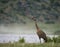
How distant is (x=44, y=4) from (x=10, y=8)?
3.89 feet

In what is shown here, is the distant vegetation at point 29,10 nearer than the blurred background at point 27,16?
No

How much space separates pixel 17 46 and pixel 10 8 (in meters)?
3.45

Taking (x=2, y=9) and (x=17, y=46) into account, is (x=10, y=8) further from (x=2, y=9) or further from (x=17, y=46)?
(x=17, y=46)

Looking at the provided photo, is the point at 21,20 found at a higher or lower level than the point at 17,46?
higher

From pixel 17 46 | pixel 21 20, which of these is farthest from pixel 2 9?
pixel 17 46

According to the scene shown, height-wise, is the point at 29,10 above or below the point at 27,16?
above

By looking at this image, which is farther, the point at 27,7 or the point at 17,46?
the point at 27,7

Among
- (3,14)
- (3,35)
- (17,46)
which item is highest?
(3,14)

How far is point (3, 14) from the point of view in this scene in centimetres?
876

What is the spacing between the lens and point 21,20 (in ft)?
28.7

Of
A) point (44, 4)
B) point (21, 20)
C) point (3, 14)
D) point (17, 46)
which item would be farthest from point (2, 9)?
point (17, 46)

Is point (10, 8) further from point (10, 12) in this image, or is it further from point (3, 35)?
point (3, 35)

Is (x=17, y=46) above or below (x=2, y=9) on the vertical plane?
below

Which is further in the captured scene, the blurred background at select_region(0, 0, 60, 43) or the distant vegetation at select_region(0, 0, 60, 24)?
the distant vegetation at select_region(0, 0, 60, 24)
